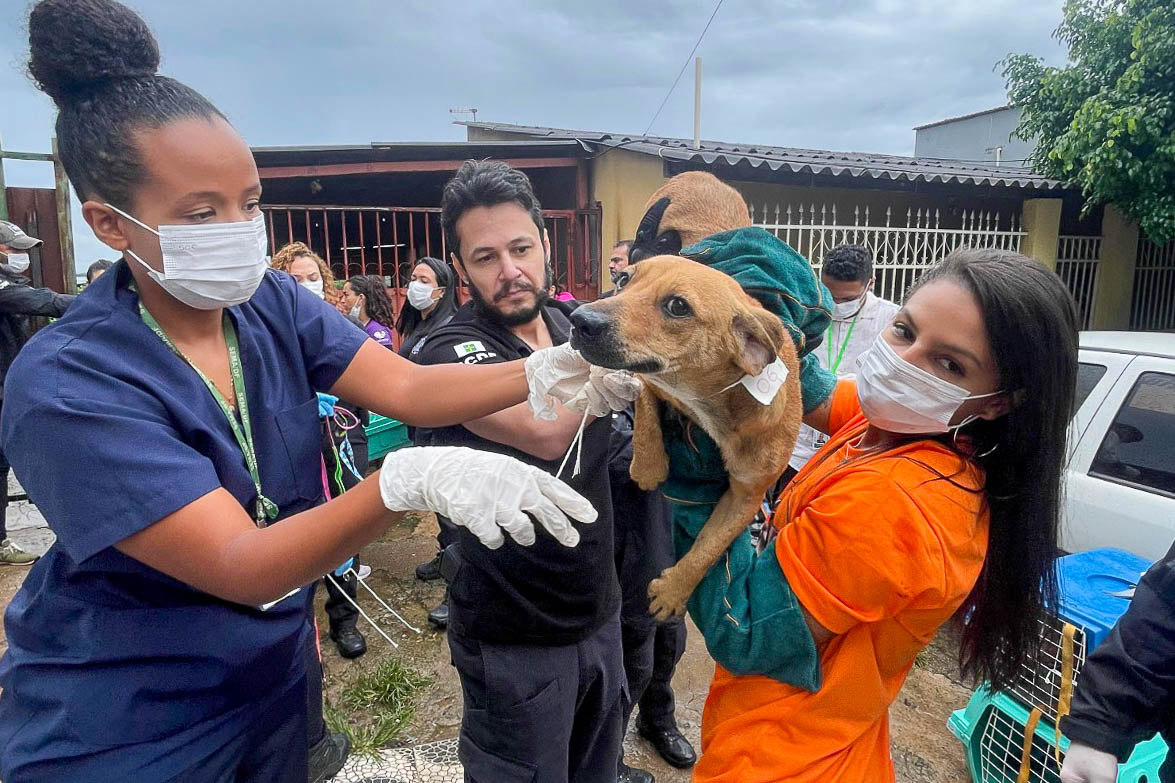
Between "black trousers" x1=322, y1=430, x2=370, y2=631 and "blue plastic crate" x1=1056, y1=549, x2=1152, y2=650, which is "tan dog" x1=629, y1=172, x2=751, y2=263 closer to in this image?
"blue plastic crate" x1=1056, y1=549, x2=1152, y2=650

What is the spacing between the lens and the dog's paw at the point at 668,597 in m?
1.56

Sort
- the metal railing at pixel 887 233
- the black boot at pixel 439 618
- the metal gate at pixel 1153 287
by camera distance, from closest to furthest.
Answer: the black boot at pixel 439 618 → the metal railing at pixel 887 233 → the metal gate at pixel 1153 287

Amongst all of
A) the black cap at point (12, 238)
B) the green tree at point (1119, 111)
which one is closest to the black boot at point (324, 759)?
the black cap at point (12, 238)

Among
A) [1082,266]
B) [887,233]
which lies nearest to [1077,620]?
[887,233]

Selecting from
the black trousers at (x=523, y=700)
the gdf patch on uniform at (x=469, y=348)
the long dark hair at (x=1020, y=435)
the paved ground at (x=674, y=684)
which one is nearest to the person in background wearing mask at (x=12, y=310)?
the paved ground at (x=674, y=684)

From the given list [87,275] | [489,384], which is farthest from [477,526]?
[87,275]

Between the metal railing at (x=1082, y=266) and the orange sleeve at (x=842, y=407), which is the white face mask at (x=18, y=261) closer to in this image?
the orange sleeve at (x=842, y=407)

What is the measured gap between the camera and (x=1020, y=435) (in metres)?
1.34

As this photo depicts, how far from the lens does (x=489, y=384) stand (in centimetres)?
158

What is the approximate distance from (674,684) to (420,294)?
327 cm

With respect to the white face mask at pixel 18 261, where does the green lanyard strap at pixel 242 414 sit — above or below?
below

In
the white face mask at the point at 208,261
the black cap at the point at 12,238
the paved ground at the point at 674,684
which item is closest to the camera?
the white face mask at the point at 208,261

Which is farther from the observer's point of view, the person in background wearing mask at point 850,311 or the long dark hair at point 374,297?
the long dark hair at point 374,297

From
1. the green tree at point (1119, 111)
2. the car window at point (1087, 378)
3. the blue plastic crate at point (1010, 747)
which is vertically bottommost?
the blue plastic crate at point (1010, 747)
